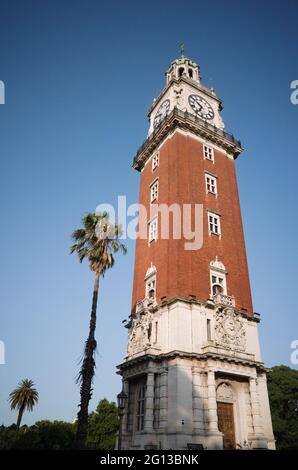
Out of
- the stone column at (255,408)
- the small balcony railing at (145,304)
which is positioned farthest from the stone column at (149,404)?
the stone column at (255,408)

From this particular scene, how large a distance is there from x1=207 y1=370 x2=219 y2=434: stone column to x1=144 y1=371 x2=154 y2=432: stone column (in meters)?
3.51

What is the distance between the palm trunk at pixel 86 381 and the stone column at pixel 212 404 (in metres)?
7.26

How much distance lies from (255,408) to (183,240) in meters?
12.4

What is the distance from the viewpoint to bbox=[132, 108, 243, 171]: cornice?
109 feet

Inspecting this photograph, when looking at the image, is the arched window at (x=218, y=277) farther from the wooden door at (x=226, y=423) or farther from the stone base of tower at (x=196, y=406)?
the wooden door at (x=226, y=423)

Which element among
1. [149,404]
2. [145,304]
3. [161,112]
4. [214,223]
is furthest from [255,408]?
[161,112]

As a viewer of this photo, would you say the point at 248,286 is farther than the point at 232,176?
No

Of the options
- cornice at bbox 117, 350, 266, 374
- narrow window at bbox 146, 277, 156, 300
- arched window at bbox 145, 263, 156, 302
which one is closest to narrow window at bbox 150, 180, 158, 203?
arched window at bbox 145, 263, 156, 302

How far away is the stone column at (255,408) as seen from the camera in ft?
73.5

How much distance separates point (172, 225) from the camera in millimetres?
28094

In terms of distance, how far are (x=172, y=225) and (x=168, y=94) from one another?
19.0 m

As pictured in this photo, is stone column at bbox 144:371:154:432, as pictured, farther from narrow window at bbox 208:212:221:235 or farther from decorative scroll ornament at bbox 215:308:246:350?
narrow window at bbox 208:212:221:235
